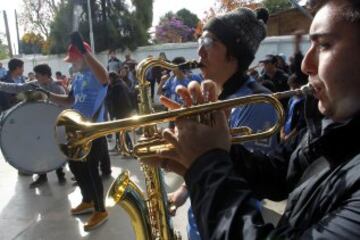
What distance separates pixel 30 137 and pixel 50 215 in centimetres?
121

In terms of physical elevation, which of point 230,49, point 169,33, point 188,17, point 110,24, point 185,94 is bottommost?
point 185,94

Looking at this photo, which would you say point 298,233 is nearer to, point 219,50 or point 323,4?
point 323,4

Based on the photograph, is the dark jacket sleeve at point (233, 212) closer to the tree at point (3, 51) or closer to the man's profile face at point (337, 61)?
the man's profile face at point (337, 61)

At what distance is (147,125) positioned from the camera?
1415mm

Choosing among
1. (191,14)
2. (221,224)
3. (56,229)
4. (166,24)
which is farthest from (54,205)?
(191,14)

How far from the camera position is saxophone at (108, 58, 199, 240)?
178 cm

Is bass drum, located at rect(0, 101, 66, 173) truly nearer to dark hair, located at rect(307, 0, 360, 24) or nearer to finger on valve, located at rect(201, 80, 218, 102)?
finger on valve, located at rect(201, 80, 218, 102)

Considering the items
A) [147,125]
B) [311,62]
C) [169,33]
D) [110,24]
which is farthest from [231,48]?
[169,33]

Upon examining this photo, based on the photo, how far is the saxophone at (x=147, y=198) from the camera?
1779mm

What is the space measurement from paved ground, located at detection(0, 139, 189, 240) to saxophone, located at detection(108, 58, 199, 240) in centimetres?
207

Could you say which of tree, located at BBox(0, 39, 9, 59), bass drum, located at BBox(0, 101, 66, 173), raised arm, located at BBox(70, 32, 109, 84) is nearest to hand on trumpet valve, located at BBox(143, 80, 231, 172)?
raised arm, located at BBox(70, 32, 109, 84)

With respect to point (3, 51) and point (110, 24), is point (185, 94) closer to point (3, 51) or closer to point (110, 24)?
point (110, 24)

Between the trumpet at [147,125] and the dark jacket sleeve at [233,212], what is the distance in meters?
0.21

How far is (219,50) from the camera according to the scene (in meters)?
2.04
